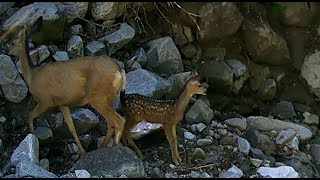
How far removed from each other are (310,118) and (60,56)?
10.6 ft

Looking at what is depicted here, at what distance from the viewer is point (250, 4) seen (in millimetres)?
8219

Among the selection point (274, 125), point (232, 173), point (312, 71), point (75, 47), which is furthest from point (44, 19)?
point (312, 71)

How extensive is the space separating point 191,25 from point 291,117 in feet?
5.41

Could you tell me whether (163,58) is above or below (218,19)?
below

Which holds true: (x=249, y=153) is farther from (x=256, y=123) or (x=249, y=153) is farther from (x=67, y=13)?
(x=67, y=13)

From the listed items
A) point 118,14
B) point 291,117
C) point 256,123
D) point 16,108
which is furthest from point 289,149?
point 16,108

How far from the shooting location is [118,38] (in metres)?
7.06

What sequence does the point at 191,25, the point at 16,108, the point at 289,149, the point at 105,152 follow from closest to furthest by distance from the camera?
1. the point at 105,152
2. the point at 16,108
3. the point at 289,149
4. the point at 191,25

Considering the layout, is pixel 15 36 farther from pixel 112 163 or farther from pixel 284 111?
pixel 284 111

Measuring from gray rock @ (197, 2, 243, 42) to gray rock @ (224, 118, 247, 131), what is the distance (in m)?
1.24

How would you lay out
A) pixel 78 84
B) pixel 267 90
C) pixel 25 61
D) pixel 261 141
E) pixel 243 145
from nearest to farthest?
pixel 78 84 → pixel 25 61 → pixel 243 145 → pixel 261 141 → pixel 267 90

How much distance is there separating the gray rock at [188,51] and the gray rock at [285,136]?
1529mm

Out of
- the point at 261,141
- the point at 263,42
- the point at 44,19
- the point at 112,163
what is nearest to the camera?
the point at 112,163

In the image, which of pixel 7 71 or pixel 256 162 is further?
pixel 7 71
